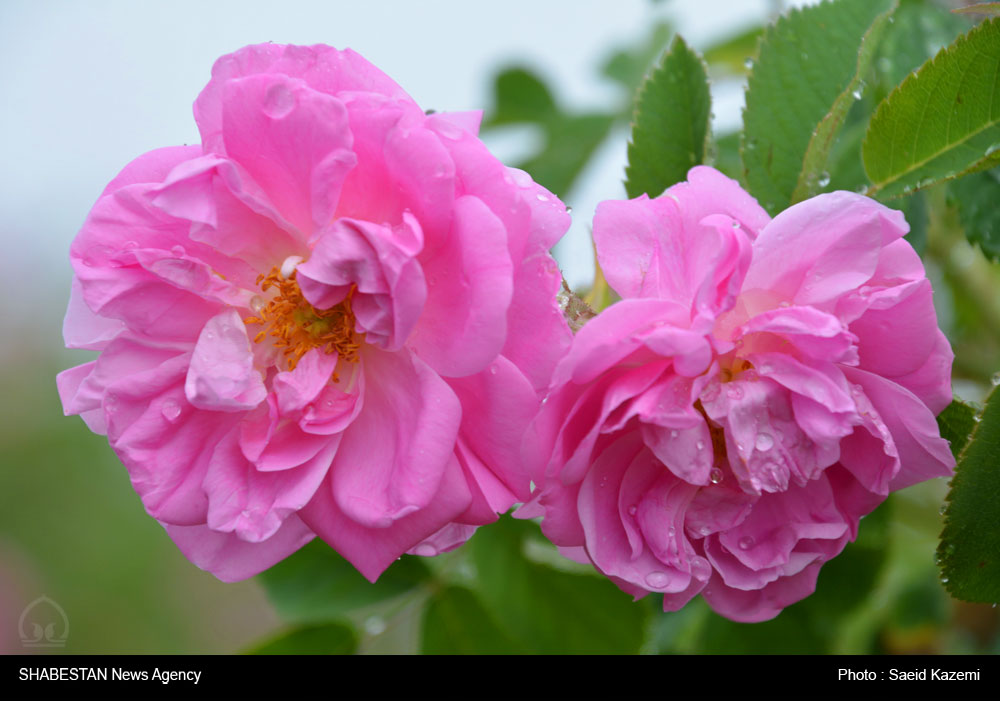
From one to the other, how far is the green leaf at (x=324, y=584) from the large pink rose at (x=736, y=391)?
60 centimetres

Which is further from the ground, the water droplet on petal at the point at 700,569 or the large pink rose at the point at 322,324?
the large pink rose at the point at 322,324

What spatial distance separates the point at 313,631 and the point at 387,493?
0.65 m

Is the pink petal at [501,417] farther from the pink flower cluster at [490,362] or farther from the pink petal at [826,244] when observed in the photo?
the pink petal at [826,244]

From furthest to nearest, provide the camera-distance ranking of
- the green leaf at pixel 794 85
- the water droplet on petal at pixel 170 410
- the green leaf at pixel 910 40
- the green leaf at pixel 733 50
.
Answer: the green leaf at pixel 733 50 < the green leaf at pixel 910 40 < the green leaf at pixel 794 85 < the water droplet on petal at pixel 170 410

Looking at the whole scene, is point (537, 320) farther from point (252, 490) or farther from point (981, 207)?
point (981, 207)

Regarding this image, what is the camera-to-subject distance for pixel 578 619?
1146 mm

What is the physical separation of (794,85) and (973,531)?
0.48 meters

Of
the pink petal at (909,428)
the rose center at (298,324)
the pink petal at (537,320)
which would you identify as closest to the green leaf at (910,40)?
the pink petal at (909,428)

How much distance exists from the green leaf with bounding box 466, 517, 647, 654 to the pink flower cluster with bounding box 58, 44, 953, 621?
0.44 meters

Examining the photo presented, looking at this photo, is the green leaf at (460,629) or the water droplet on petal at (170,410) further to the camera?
the green leaf at (460,629)

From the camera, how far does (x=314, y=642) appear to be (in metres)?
1.19

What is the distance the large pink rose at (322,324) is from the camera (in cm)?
62

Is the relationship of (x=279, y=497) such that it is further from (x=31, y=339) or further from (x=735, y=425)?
(x=31, y=339)
